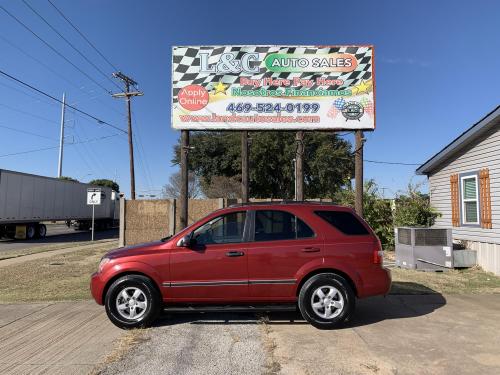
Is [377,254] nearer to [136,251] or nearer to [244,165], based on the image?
[136,251]

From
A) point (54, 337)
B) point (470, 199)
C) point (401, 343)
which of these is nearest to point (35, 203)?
point (54, 337)

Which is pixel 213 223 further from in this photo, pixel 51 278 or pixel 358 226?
pixel 51 278

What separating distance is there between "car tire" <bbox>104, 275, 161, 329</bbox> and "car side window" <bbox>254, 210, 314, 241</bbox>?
5.64 ft

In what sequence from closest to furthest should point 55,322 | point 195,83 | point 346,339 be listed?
point 346,339 → point 55,322 → point 195,83

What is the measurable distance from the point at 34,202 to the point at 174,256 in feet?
86.8

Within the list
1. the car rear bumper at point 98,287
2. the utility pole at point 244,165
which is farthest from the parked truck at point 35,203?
the car rear bumper at point 98,287

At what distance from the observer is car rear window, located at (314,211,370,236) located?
6.62 meters

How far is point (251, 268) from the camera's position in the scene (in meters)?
6.39

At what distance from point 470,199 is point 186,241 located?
31.5 feet

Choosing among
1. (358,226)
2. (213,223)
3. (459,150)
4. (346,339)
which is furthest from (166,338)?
(459,150)

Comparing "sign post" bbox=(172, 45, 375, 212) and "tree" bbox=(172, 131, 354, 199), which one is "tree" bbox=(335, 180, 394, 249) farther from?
"tree" bbox=(172, 131, 354, 199)

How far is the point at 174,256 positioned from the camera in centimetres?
646

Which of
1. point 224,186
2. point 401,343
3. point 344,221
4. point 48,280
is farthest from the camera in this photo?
point 224,186

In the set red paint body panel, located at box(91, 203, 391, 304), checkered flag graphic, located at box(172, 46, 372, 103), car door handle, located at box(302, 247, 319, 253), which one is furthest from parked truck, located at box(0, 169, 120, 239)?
car door handle, located at box(302, 247, 319, 253)
